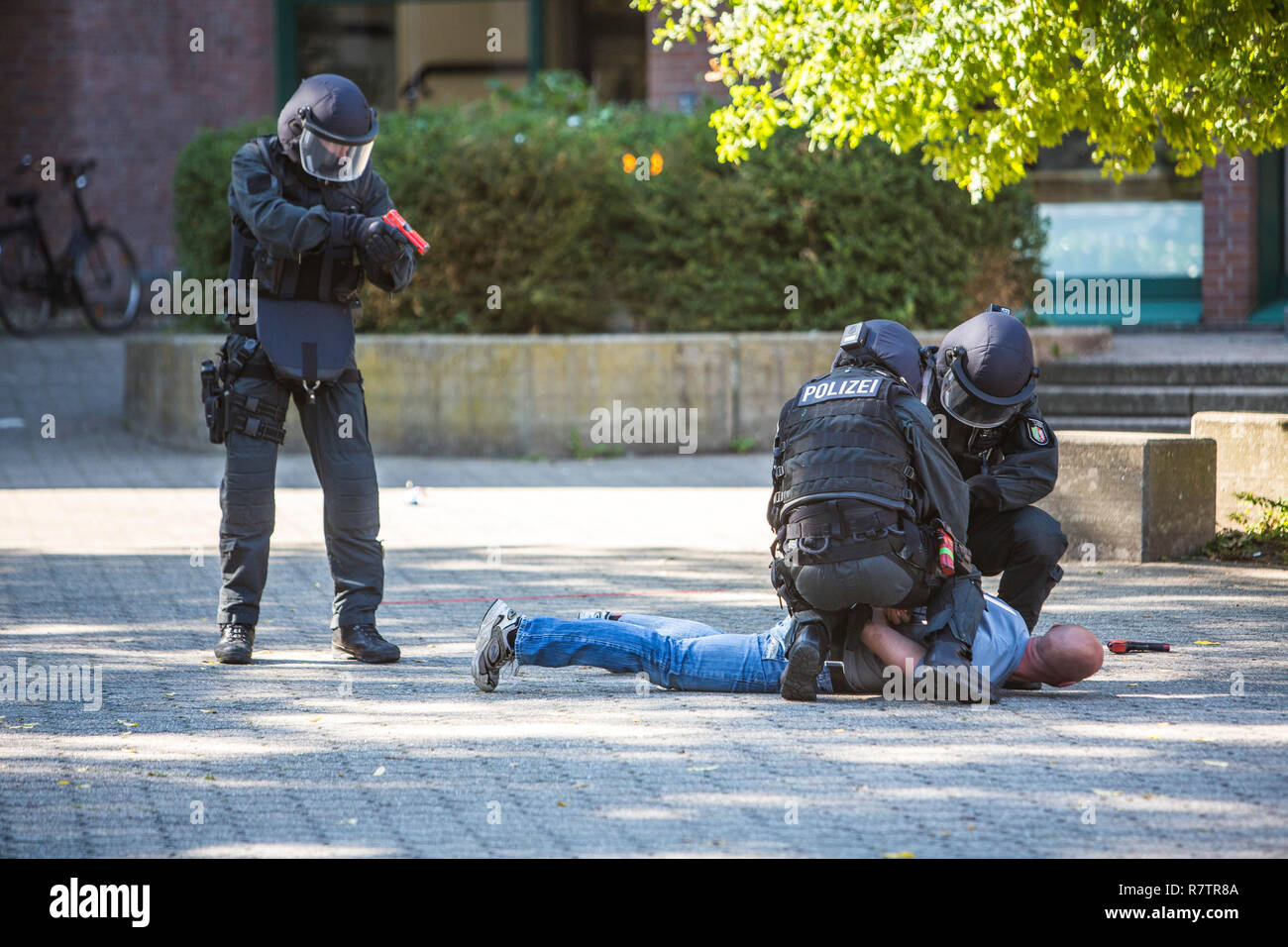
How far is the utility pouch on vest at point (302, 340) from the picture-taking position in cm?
598

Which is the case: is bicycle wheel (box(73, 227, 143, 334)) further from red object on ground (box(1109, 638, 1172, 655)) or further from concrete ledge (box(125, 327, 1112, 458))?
red object on ground (box(1109, 638, 1172, 655))

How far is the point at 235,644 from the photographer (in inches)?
238

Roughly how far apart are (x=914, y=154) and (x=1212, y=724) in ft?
25.2

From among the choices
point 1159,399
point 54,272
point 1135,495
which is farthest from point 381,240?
point 54,272

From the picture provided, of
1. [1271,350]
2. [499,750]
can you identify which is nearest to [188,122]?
[1271,350]

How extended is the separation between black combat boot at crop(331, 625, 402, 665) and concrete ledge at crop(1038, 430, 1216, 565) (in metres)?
3.60

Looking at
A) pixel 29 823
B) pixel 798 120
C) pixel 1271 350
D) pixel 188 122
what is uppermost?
pixel 188 122

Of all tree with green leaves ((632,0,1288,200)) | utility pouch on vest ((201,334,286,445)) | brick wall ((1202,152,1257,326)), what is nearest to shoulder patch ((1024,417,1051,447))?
tree with green leaves ((632,0,1288,200))

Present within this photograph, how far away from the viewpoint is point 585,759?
4.75 meters

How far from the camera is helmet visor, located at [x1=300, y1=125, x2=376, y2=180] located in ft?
19.5

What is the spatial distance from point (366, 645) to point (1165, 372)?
7.19 meters
